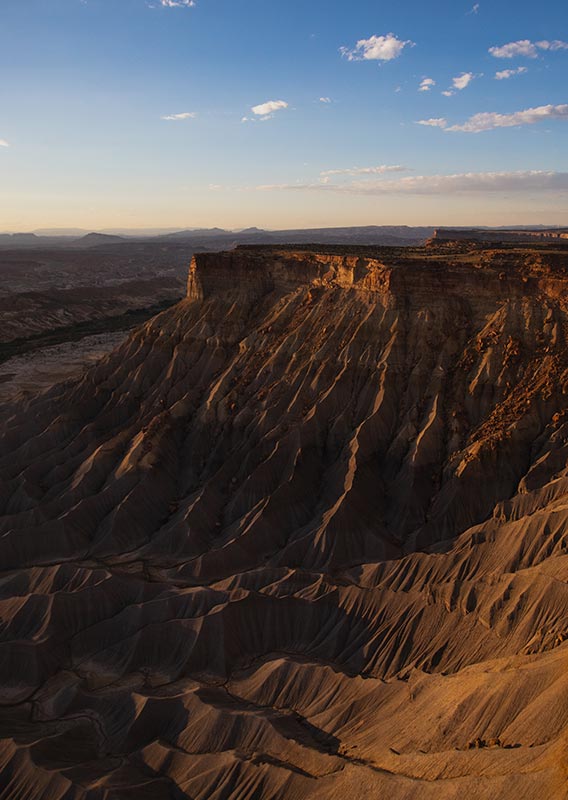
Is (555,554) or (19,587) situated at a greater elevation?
(555,554)

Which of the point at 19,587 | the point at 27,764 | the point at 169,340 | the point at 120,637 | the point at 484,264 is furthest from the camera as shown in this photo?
the point at 169,340

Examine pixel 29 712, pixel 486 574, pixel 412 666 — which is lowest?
pixel 29 712

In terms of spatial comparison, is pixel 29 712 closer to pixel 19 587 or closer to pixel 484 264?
pixel 19 587

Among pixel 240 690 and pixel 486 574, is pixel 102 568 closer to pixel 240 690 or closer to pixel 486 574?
pixel 240 690

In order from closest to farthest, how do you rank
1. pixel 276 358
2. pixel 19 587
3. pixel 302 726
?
pixel 302 726
pixel 19 587
pixel 276 358

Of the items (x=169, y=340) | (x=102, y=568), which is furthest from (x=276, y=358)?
(x=102, y=568)

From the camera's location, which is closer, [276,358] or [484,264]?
[484,264]

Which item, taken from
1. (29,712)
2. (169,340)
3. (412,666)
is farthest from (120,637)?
(169,340)
